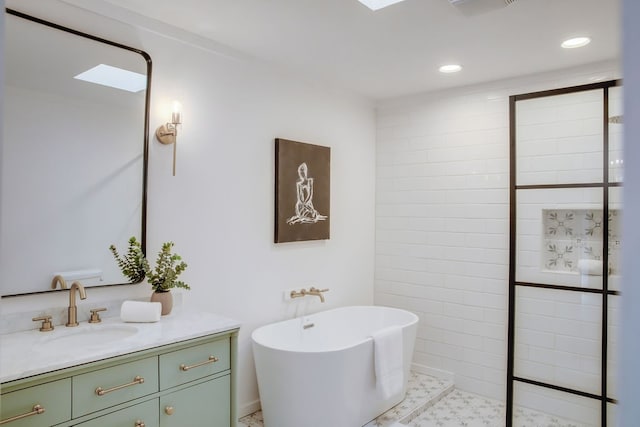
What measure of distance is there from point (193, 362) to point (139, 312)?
16.0 inches

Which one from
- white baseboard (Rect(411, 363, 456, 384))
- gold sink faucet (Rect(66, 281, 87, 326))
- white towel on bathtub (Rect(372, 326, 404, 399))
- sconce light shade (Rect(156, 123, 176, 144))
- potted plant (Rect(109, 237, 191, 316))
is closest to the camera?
gold sink faucet (Rect(66, 281, 87, 326))

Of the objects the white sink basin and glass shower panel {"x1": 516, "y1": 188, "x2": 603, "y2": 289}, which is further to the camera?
glass shower panel {"x1": 516, "y1": 188, "x2": 603, "y2": 289}

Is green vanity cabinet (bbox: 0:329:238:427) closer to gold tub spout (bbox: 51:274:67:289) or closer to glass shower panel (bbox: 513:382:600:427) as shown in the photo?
gold tub spout (bbox: 51:274:67:289)

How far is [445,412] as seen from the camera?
3467 millimetres

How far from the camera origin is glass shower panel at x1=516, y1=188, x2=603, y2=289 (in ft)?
9.82

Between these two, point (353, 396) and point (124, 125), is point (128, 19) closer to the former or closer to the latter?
point (124, 125)

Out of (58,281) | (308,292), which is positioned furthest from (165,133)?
(308,292)

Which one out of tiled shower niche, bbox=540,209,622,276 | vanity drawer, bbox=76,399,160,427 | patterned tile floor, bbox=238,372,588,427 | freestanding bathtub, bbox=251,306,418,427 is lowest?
patterned tile floor, bbox=238,372,588,427

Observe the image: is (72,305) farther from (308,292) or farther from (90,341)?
(308,292)

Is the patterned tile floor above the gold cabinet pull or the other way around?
the other way around

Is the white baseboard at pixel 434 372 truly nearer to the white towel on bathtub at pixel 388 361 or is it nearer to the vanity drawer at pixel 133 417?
the white towel on bathtub at pixel 388 361

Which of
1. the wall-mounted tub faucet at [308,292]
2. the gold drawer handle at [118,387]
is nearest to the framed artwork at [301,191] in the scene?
the wall-mounted tub faucet at [308,292]

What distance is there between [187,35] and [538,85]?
108 inches

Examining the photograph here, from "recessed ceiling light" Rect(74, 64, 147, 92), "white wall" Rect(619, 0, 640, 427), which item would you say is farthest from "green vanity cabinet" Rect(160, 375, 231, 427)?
"white wall" Rect(619, 0, 640, 427)
